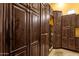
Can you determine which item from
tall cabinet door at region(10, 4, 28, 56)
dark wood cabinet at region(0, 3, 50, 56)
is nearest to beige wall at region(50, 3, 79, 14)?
dark wood cabinet at region(0, 3, 50, 56)

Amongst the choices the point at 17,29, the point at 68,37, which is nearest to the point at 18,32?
the point at 17,29

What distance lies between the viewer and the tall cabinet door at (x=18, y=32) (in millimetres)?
1375

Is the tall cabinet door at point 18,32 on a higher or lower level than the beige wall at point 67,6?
lower

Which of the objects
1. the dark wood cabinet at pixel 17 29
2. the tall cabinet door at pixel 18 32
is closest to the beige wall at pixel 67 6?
the dark wood cabinet at pixel 17 29

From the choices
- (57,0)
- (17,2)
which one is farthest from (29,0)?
(57,0)

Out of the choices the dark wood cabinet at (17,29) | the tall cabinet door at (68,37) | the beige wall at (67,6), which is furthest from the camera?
the tall cabinet door at (68,37)

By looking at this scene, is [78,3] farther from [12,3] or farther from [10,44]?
[10,44]

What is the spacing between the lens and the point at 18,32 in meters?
1.48

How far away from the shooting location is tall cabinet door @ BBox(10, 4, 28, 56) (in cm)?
138

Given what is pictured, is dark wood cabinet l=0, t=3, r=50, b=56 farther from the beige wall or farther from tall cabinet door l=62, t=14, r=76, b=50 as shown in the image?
tall cabinet door l=62, t=14, r=76, b=50

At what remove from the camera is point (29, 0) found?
163 centimetres

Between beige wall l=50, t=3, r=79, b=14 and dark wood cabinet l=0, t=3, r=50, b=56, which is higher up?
beige wall l=50, t=3, r=79, b=14

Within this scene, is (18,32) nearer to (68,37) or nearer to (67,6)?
(67,6)

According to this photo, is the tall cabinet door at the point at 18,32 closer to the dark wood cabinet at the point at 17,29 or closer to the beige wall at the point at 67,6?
the dark wood cabinet at the point at 17,29
